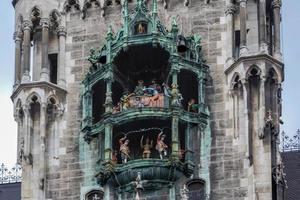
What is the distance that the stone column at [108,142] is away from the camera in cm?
3884

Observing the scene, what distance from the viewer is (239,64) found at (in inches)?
1544

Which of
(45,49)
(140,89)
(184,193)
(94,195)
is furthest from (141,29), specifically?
(184,193)

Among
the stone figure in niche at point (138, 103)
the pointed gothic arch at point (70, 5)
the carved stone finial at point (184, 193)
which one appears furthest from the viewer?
the pointed gothic arch at point (70, 5)

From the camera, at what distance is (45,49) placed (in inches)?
1615

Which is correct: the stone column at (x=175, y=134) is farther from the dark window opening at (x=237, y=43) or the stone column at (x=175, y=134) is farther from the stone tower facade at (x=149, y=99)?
the dark window opening at (x=237, y=43)

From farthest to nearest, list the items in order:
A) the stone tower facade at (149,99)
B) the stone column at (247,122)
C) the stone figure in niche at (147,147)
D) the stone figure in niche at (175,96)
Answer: the stone figure in niche at (175,96)
the stone figure in niche at (147,147)
the stone tower facade at (149,99)
the stone column at (247,122)

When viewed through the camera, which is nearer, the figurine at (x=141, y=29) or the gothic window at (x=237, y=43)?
the gothic window at (x=237, y=43)

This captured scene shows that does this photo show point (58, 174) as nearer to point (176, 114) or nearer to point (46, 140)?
→ point (46, 140)

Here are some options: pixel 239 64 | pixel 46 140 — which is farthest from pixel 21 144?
pixel 239 64

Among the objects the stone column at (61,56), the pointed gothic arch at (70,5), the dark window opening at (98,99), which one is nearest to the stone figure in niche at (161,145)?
the dark window opening at (98,99)

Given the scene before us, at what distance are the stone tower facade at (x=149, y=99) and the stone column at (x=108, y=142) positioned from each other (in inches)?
1.0

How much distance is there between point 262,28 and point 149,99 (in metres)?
3.48

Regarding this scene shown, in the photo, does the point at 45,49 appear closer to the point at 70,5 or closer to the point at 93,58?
the point at 93,58

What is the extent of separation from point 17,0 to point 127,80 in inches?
163
